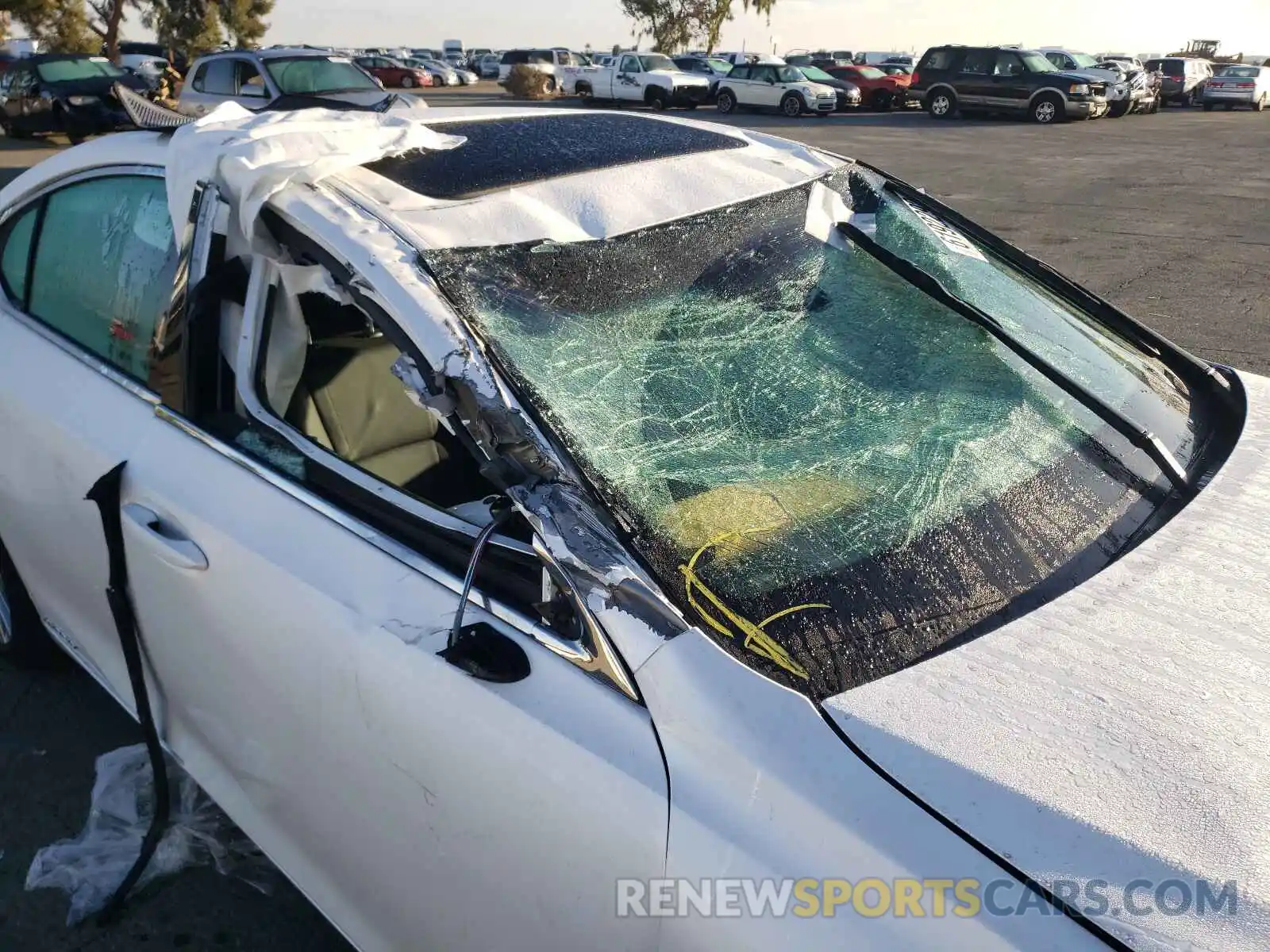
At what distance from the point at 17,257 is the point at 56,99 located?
48.7 ft

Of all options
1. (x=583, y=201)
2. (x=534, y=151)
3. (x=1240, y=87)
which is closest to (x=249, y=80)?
(x=534, y=151)

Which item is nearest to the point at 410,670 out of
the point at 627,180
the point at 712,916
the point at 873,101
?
the point at 712,916

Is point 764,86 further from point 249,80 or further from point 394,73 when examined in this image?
point 249,80

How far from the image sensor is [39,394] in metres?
2.23

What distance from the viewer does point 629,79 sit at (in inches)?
1058

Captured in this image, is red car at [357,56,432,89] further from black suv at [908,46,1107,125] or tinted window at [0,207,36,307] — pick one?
tinted window at [0,207,36,307]

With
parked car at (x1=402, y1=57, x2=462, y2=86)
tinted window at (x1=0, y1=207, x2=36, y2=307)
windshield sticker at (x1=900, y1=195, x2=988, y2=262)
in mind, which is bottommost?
parked car at (x1=402, y1=57, x2=462, y2=86)

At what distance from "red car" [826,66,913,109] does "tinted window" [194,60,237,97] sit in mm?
19428

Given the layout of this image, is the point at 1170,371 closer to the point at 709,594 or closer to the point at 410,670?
the point at 709,594

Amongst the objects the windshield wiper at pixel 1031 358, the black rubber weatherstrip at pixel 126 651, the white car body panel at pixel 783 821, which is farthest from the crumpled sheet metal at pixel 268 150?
the white car body panel at pixel 783 821

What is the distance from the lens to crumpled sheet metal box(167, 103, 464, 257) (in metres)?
1.75

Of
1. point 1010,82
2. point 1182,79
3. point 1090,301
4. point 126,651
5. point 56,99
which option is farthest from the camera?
point 1182,79

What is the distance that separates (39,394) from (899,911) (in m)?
2.13

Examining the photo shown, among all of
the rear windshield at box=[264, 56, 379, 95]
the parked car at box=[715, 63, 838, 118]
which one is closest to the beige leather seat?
the rear windshield at box=[264, 56, 379, 95]
